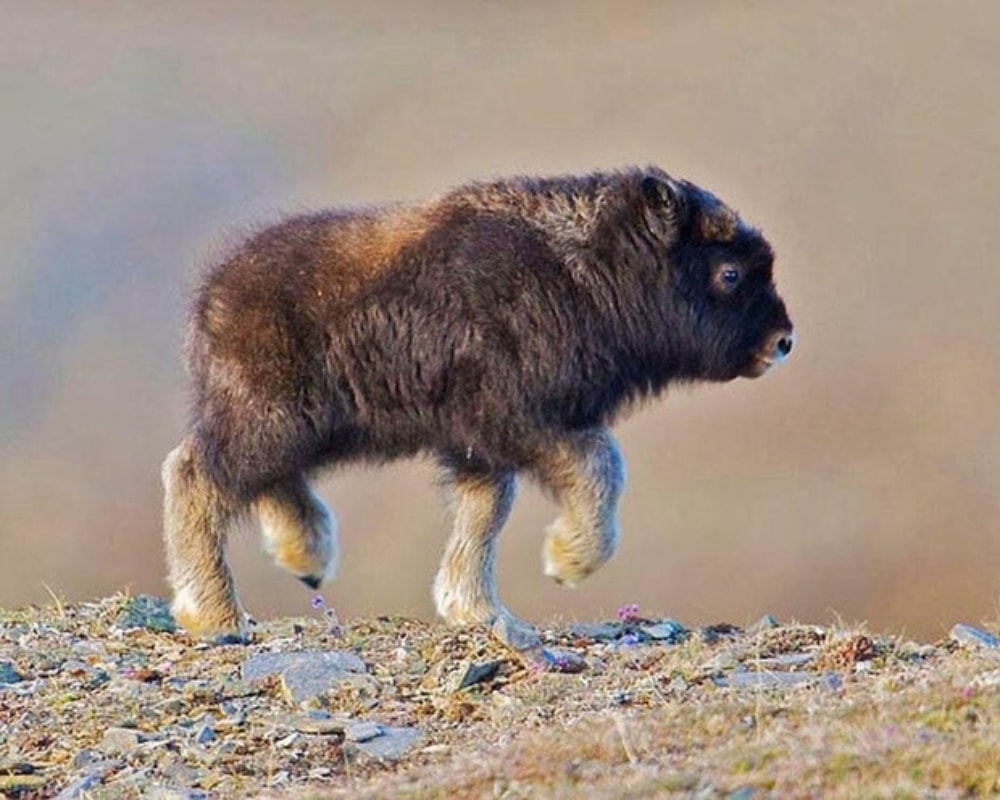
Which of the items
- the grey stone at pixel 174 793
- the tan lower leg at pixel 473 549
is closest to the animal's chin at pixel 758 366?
the tan lower leg at pixel 473 549

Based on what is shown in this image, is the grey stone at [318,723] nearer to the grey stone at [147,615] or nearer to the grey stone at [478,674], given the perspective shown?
the grey stone at [478,674]

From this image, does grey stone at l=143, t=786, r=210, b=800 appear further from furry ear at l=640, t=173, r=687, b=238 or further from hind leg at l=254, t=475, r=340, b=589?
furry ear at l=640, t=173, r=687, b=238

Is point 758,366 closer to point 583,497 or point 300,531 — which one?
point 583,497

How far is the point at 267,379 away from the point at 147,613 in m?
1.70

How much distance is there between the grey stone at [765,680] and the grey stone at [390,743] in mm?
1293

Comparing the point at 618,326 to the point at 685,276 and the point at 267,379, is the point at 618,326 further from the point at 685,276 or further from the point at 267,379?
the point at 267,379

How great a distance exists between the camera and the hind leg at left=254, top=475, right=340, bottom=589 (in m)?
10.2

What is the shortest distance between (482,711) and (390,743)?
538 mm

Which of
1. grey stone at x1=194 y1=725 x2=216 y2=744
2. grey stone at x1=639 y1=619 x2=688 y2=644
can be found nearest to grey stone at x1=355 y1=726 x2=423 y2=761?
grey stone at x1=194 y1=725 x2=216 y2=744

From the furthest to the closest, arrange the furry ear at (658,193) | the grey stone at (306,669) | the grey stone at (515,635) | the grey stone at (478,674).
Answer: the furry ear at (658,193) < the grey stone at (515,635) < the grey stone at (306,669) < the grey stone at (478,674)

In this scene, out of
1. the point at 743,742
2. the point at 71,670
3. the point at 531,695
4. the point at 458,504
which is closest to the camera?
the point at 743,742

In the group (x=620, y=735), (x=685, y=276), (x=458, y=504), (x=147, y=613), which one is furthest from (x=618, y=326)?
(x=620, y=735)

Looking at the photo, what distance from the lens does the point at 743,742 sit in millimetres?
6125

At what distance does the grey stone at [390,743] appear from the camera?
7.38 m
